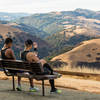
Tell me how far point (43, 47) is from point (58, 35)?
13178 mm

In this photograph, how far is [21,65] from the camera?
629cm

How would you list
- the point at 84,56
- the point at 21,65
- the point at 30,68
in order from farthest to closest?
the point at 84,56, the point at 21,65, the point at 30,68

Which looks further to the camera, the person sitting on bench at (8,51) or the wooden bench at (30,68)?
the person sitting on bench at (8,51)

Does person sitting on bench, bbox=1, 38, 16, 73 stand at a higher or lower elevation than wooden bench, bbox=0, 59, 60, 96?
higher

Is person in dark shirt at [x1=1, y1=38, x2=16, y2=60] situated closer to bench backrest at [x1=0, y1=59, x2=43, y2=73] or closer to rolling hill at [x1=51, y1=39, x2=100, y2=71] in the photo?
bench backrest at [x1=0, y1=59, x2=43, y2=73]

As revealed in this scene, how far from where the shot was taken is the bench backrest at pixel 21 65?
5.97m

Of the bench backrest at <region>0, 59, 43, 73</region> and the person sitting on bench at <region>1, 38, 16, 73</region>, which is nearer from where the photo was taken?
the bench backrest at <region>0, 59, 43, 73</region>

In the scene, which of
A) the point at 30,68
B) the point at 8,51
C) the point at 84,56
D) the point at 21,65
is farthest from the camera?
the point at 84,56

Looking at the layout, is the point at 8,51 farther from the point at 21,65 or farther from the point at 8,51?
the point at 21,65

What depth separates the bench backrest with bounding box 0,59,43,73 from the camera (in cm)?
597

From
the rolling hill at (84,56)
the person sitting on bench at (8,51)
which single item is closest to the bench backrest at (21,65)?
the person sitting on bench at (8,51)

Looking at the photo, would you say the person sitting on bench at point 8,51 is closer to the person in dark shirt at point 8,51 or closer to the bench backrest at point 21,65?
the person in dark shirt at point 8,51

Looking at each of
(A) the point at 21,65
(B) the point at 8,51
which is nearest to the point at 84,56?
(B) the point at 8,51

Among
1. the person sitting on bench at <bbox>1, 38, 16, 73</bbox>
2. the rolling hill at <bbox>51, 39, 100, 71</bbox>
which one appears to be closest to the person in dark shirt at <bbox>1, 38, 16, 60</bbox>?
the person sitting on bench at <bbox>1, 38, 16, 73</bbox>
